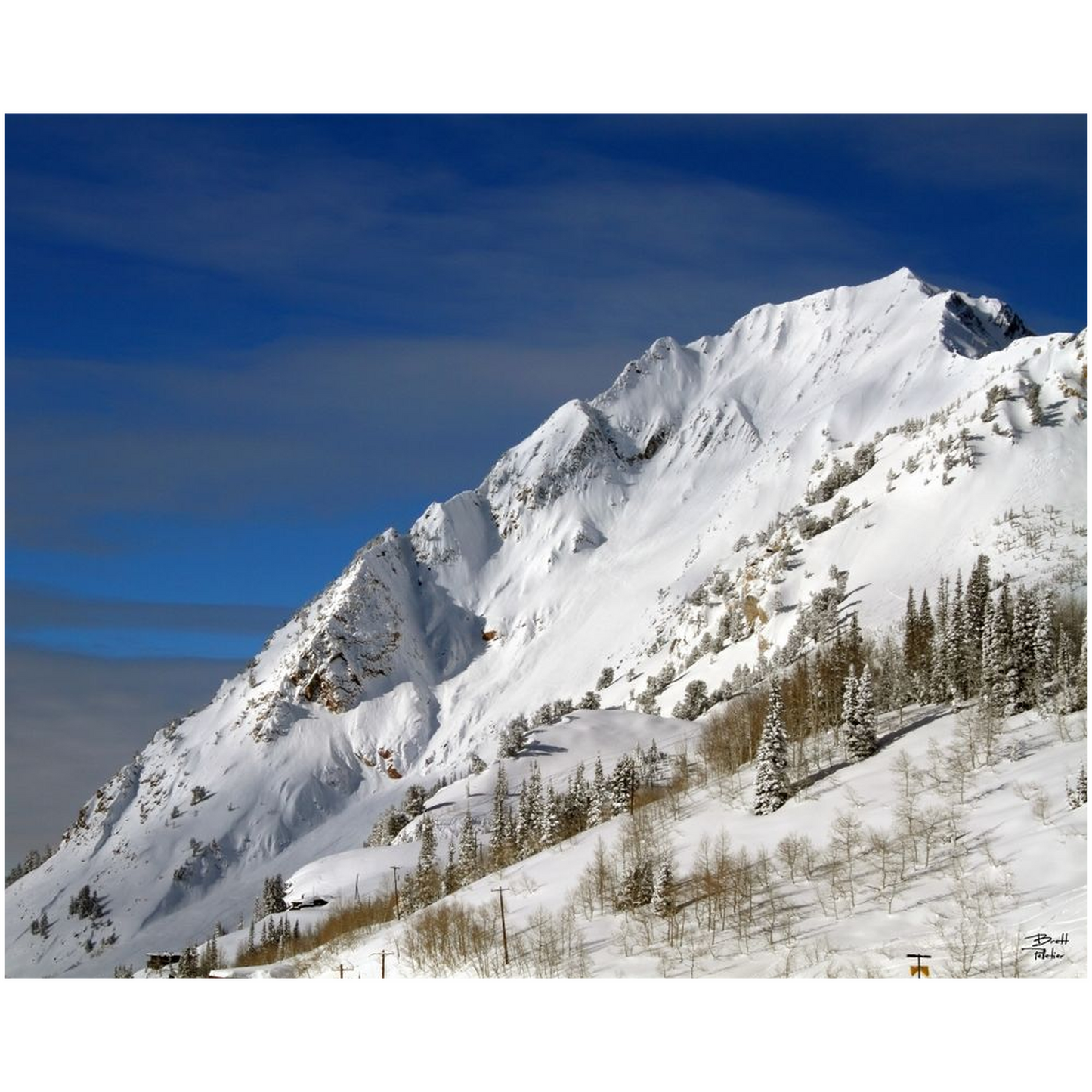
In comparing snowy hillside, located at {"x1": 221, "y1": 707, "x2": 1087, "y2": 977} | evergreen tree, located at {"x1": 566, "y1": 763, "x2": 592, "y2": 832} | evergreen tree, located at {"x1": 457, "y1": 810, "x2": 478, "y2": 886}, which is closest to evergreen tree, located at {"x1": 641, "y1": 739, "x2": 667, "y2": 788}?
evergreen tree, located at {"x1": 566, "y1": 763, "x2": 592, "y2": 832}

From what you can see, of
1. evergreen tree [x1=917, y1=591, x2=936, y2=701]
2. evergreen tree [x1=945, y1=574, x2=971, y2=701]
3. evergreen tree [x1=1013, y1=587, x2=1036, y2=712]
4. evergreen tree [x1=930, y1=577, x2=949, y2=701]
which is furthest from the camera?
evergreen tree [x1=917, y1=591, x2=936, y2=701]

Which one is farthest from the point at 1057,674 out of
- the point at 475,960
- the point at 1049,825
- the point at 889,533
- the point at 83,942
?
the point at 83,942

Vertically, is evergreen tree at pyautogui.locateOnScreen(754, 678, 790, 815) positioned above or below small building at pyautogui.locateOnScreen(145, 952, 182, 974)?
above

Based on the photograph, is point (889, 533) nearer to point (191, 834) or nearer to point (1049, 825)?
point (1049, 825)

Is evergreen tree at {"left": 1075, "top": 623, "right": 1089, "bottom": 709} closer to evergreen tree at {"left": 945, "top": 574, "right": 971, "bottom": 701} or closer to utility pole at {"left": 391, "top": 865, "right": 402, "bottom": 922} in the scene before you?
evergreen tree at {"left": 945, "top": 574, "right": 971, "bottom": 701}

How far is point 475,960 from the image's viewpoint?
1725 inches

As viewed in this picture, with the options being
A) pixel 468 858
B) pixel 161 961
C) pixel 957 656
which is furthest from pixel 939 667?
pixel 161 961
